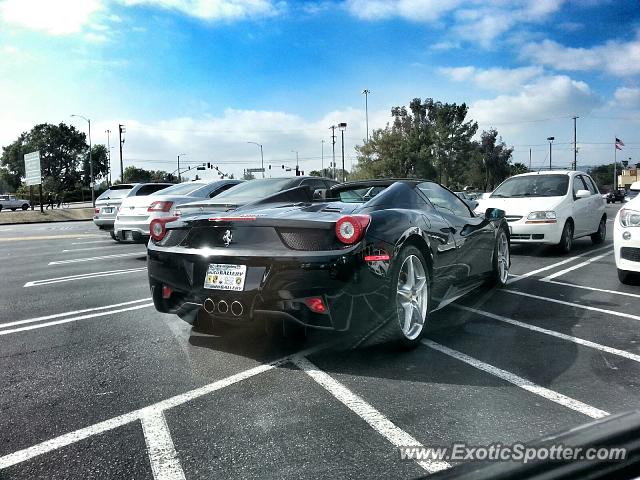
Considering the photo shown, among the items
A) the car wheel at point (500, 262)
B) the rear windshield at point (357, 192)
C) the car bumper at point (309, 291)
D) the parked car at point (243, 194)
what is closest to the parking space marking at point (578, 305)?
the car wheel at point (500, 262)

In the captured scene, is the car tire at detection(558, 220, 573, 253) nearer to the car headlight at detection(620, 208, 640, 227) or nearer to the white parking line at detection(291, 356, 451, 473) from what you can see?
the car headlight at detection(620, 208, 640, 227)

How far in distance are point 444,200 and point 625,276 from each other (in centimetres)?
289

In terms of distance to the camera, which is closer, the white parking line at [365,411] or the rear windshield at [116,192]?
the white parking line at [365,411]

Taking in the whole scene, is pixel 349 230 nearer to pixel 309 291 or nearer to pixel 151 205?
pixel 309 291

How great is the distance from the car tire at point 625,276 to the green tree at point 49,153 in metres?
102

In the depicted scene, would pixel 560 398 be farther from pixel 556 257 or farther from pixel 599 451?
→ pixel 556 257

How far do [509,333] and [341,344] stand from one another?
4.80 feet

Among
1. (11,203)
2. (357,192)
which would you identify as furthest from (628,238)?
(11,203)

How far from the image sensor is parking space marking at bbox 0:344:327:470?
244 centimetres

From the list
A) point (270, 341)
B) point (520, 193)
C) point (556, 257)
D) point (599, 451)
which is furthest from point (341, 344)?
point (520, 193)

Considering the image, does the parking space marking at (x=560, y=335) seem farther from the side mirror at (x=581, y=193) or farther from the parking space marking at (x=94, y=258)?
the parking space marking at (x=94, y=258)

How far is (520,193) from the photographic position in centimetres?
1040

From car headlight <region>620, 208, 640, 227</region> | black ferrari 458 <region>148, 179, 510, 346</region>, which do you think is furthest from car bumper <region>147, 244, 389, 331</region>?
car headlight <region>620, 208, 640, 227</region>

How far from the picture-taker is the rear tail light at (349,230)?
3498mm
